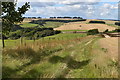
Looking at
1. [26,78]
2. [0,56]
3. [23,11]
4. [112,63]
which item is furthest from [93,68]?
[23,11]

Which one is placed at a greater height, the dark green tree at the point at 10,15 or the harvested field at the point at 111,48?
the dark green tree at the point at 10,15

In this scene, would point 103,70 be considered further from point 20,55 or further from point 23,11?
point 23,11

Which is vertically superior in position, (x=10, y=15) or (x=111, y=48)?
(x=10, y=15)

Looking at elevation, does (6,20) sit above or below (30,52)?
above

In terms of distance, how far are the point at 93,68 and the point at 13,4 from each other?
8.54 meters

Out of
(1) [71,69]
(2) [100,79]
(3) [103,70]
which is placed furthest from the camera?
(1) [71,69]

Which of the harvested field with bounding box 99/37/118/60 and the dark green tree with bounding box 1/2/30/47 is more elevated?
the dark green tree with bounding box 1/2/30/47

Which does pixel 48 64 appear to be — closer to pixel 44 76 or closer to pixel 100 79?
pixel 44 76

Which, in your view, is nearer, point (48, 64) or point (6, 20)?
point (48, 64)

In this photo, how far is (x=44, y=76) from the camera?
8.45 m

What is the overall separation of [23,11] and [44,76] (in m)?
7.86

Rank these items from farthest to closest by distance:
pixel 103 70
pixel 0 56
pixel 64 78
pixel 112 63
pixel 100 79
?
pixel 0 56 < pixel 112 63 < pixel 103 70 < pixel 64 78 < pixel 100 79

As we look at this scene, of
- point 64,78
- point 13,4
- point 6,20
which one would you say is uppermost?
point 13,4

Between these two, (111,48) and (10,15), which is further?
(111,48)
